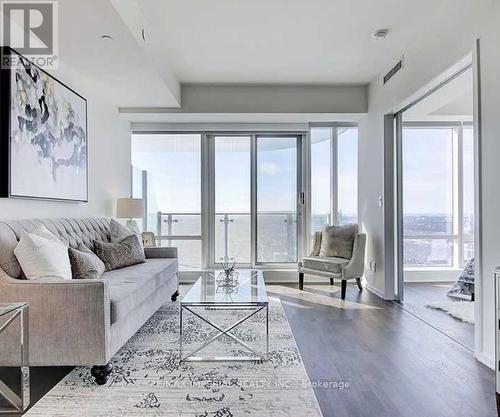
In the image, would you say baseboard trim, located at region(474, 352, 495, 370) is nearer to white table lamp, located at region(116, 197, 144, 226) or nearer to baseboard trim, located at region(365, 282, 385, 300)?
baseboard trim, located at region(365, 282, 385, 300)

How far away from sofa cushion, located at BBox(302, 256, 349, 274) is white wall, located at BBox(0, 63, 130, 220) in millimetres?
2661

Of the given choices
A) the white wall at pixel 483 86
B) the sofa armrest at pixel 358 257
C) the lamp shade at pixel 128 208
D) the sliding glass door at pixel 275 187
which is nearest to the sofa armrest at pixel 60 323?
the lamp shade at pixel 128 208

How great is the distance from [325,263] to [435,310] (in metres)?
1.32

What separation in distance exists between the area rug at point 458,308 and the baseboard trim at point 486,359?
967 millimetres

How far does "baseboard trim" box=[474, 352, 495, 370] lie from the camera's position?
243 centimetres

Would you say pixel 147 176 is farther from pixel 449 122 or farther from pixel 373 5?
pixel 449 122

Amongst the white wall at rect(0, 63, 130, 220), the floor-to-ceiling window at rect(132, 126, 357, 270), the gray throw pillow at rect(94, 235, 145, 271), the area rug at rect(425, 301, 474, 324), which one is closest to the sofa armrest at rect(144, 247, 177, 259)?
the gray throw pillow at rect(94, 235, 145, 271)

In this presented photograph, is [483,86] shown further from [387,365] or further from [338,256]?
[338,256]

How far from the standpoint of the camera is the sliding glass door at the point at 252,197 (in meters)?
5.64

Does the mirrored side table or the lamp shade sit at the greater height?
the lamp shade

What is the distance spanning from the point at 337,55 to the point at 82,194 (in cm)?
312

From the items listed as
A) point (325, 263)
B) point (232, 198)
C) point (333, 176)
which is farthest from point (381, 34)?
point (232, 198)

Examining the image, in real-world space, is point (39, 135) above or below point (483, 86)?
below

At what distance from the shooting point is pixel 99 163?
14.3ft
